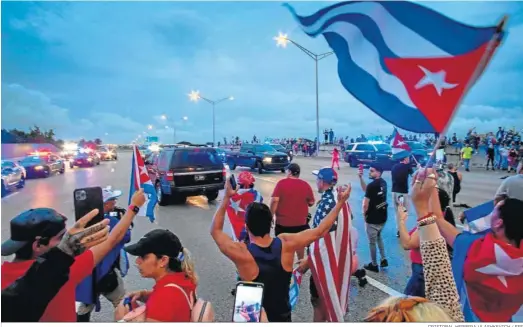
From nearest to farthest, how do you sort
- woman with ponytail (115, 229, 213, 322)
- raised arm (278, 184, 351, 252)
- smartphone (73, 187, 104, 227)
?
woman with ponytail (115, 229, 213, 322) → raised arm (278, 184, 351, 252) → smartphone (73, 187, 104, 227)

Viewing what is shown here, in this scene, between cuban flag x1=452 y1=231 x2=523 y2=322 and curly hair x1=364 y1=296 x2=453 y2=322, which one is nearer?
curly hair x1=364 y1=296 x2=453 y2=322

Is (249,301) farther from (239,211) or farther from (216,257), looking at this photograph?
(216,257)

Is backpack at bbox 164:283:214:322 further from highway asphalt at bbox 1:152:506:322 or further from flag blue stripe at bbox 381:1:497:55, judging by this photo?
flag blue stripe at bbox 381:1:497:55

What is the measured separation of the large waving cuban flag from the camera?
2.55 m

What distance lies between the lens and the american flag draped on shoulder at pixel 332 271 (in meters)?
3.34

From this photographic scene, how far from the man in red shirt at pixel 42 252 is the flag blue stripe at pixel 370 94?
7.74 ft

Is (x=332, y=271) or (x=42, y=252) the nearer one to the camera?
(x=42, y=252)

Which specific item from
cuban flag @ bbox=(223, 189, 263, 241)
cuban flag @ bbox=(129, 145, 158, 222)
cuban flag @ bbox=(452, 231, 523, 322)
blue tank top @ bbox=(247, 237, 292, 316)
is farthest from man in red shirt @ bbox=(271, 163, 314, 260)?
cuban flag @ bbox=(452, 231, 523, 322)

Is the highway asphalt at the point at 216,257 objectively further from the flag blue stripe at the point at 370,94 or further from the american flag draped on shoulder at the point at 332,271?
the flag blue stripe at the point at 370,94

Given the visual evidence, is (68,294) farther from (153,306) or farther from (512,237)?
(512,237)

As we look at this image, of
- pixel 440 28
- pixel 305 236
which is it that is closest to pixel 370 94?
pixel 440 28

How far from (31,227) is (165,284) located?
→ 2.85 ft

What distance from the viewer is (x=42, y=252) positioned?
216cm

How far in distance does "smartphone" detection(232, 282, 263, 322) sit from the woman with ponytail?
22 cm
